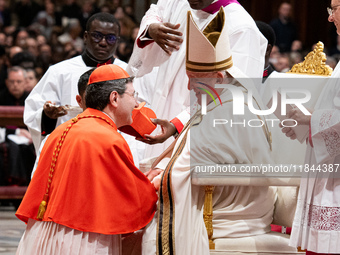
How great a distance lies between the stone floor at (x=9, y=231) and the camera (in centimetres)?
593

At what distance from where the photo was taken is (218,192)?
4.08 m

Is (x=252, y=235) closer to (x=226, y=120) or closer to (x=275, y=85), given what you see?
(x=226, y=120)

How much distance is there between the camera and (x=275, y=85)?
187 inches

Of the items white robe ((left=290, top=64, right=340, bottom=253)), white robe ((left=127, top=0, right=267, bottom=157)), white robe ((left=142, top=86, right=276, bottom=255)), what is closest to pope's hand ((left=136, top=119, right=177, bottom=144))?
white robe ((left=142, top=86, right=276, bottom=255))

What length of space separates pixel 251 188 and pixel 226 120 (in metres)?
0.45

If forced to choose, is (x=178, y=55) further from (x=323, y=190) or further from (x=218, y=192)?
(x=323, y=190)

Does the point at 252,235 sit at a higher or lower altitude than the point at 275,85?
lower

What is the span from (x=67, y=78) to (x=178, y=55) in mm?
1629

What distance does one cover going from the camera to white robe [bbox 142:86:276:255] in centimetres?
377

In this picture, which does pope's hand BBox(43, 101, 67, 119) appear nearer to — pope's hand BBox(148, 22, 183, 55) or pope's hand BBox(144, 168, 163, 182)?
pope's hand BBox(148, 22, 183, 55)

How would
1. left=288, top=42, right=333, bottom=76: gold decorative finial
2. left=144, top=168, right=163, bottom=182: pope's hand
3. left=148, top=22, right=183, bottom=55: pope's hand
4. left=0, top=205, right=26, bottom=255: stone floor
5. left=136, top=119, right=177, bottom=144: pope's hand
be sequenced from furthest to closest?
left=0, top=205, right=26, bottom=255: stone floor → left=288, top=42, right=333, bottom=76: gold decorative finial → left=148, top=22, right=183, bottom=55: pope's hand → left=136, top=119, right=177, bottom=144: pope's hand → left=144, top=168, right=163, bottom=182: pope's hand

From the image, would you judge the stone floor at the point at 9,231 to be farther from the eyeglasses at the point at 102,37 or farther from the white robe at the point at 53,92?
the eyeglasses at the point at 102,37

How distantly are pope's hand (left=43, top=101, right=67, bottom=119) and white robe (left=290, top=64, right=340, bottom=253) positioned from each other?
248 centimetres

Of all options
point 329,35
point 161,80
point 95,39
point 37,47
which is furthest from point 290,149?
point 329,35
